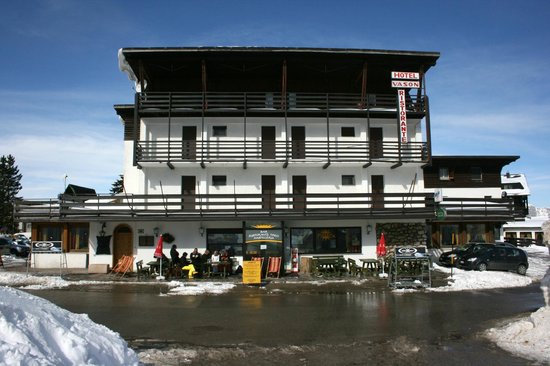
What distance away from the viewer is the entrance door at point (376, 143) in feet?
89.2

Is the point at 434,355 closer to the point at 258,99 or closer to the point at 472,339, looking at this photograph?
the point at 472,339

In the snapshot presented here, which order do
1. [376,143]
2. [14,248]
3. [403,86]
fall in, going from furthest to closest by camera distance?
1. [14,248]
2. [376,143]
3. [403,86]

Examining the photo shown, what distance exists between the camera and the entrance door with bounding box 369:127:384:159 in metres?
27.2

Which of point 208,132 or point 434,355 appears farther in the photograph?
point 208,132

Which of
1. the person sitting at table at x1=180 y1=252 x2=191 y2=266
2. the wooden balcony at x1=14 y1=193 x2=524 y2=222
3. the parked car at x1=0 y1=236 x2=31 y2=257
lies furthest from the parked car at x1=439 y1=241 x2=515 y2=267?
the parked car at x1=0 y1=236 x2=31 y2=257

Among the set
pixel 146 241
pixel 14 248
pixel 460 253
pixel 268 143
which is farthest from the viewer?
pixel 14 248

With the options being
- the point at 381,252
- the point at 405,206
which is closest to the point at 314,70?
the point at 405,206

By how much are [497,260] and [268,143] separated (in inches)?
570

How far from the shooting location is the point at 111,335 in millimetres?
7207

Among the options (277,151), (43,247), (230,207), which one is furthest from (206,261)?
(43,247)

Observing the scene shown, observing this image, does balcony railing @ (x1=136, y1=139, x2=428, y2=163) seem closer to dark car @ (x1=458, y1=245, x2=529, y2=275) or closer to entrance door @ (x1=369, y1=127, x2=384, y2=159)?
entrance door @ (x1=369, y1=127, x2=384, y2=159)

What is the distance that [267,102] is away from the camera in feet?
92.1

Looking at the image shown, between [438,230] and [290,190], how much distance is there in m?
13.5

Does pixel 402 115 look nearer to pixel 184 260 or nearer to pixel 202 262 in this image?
pixel 202 262
